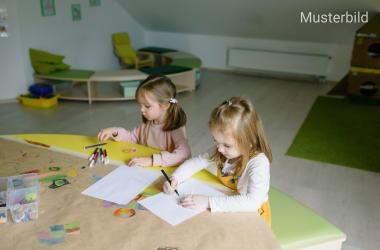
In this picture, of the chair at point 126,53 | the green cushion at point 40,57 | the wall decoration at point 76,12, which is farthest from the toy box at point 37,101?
the chair at point 126,53

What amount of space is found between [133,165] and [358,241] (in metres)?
1.42

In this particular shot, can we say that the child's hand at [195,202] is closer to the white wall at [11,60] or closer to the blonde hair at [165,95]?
the blonde hair at [165,95]

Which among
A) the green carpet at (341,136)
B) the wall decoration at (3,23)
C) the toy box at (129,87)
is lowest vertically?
the green carpet at (341,136)

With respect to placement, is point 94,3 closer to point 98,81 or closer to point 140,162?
point 98,81

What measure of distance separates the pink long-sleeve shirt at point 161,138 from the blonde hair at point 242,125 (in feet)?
1.17

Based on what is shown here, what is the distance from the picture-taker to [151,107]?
1.69 m

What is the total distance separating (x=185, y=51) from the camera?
650 centimetres

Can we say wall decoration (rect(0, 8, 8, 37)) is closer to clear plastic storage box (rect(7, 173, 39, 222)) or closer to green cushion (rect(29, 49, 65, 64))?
green cushion (rect(29, 49, 65, 64))

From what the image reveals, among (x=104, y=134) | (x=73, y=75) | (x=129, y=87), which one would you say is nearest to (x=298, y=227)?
(x=104, y=134)

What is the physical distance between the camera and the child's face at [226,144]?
1251 millimetres

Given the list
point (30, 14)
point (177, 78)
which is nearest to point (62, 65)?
point (30, 14)

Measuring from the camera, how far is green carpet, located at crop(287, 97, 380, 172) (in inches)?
121

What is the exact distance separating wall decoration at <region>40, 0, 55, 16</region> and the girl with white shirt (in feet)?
13.1

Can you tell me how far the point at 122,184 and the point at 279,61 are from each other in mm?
4855
